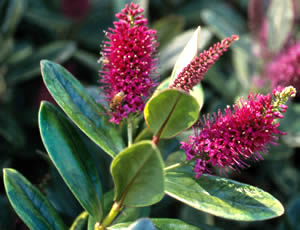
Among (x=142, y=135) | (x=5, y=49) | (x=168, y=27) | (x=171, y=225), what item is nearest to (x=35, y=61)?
(x=5, y=49)

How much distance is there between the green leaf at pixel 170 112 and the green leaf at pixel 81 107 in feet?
0.49

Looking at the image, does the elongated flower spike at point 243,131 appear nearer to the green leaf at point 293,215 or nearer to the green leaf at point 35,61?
the green leaf at point 293,215

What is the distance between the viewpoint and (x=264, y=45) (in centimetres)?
195

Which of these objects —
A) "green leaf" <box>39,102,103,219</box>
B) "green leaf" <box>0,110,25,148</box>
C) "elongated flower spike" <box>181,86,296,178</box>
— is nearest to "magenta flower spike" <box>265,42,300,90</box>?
"elongated flower spike" <box>181,86,296,178</box>

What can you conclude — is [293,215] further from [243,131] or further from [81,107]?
[81,107]

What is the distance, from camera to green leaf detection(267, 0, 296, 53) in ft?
6.08

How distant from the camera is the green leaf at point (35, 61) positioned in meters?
1.80

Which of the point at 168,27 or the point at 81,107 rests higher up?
the point at 168,27

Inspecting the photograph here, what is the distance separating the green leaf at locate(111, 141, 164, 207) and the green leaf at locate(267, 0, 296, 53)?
4.53 ft

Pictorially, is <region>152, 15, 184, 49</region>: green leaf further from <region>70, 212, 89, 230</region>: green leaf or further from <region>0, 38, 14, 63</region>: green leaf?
<region>70, 212, 89, 230</region>: green leaf

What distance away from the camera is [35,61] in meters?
1.88

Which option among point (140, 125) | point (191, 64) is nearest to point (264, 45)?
point (140, 125)

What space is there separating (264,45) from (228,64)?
0.38 metres

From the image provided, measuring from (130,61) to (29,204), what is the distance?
1.57 feet
